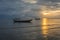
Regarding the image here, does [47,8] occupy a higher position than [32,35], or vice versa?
[47,8]

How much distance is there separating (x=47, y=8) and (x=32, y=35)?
2.61 m

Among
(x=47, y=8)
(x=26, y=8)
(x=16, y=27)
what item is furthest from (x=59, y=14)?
(x=16, y=27)

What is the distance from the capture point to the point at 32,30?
6.19m

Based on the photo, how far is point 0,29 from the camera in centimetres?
630

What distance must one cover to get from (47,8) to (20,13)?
107 centimetres

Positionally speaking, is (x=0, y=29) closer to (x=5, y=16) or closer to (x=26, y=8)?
(x=5, y=16)

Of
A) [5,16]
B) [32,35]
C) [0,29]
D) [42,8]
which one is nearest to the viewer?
[32,35]

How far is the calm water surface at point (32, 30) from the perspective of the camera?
567cm

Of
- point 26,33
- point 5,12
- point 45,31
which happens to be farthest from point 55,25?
point 5,12

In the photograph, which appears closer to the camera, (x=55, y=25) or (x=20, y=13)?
(x=55, y=25)

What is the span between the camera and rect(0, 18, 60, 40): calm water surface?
5.67 metres

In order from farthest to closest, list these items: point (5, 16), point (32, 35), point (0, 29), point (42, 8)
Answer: point (42, 8) < point (5, 16) < point (0, 29) < point (32, 35)

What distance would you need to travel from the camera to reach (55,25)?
6586mm

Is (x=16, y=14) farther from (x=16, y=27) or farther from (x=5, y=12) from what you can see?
(x=16, y=27)
